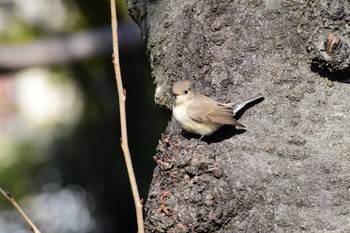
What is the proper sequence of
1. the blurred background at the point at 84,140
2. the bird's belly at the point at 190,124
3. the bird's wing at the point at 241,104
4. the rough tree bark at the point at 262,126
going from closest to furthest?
the rough tree bark at the point at 262,126
the bird's wing at the point at 241,104
the bird's belly at the point at 190,124
the blurred background at the point at 84,140

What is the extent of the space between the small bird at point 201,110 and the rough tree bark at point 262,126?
1.1 inches

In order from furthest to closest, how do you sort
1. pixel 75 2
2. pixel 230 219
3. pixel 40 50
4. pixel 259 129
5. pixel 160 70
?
pixel 75 2 < pixel 40 50 < pixel 160 70 < pixel 259 129 < pixel 230 219

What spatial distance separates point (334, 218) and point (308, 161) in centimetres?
17

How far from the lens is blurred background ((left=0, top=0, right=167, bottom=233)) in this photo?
5180mm

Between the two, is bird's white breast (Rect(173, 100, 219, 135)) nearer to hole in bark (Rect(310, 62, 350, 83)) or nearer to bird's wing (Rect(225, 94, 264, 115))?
bird's wing (Rect(225, 94, 264, 115))

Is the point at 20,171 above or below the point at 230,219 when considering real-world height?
below

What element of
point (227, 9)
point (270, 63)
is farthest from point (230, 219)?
point (227, 9)

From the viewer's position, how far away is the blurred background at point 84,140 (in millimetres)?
5180

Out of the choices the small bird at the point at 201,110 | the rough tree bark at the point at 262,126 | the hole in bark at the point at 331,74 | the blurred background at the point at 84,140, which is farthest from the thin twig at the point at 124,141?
the blurred background at the point at 84,140

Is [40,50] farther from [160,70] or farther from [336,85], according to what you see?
[336,85]

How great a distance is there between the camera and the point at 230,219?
5.91 feet

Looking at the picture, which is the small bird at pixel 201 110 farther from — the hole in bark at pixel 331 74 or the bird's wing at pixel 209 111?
the hole in bark at pixel 331 74

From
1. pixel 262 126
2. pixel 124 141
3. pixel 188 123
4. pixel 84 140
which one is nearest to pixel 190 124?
pixel 188 123

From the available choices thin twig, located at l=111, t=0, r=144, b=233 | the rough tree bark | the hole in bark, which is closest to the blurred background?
the rough tree bark
